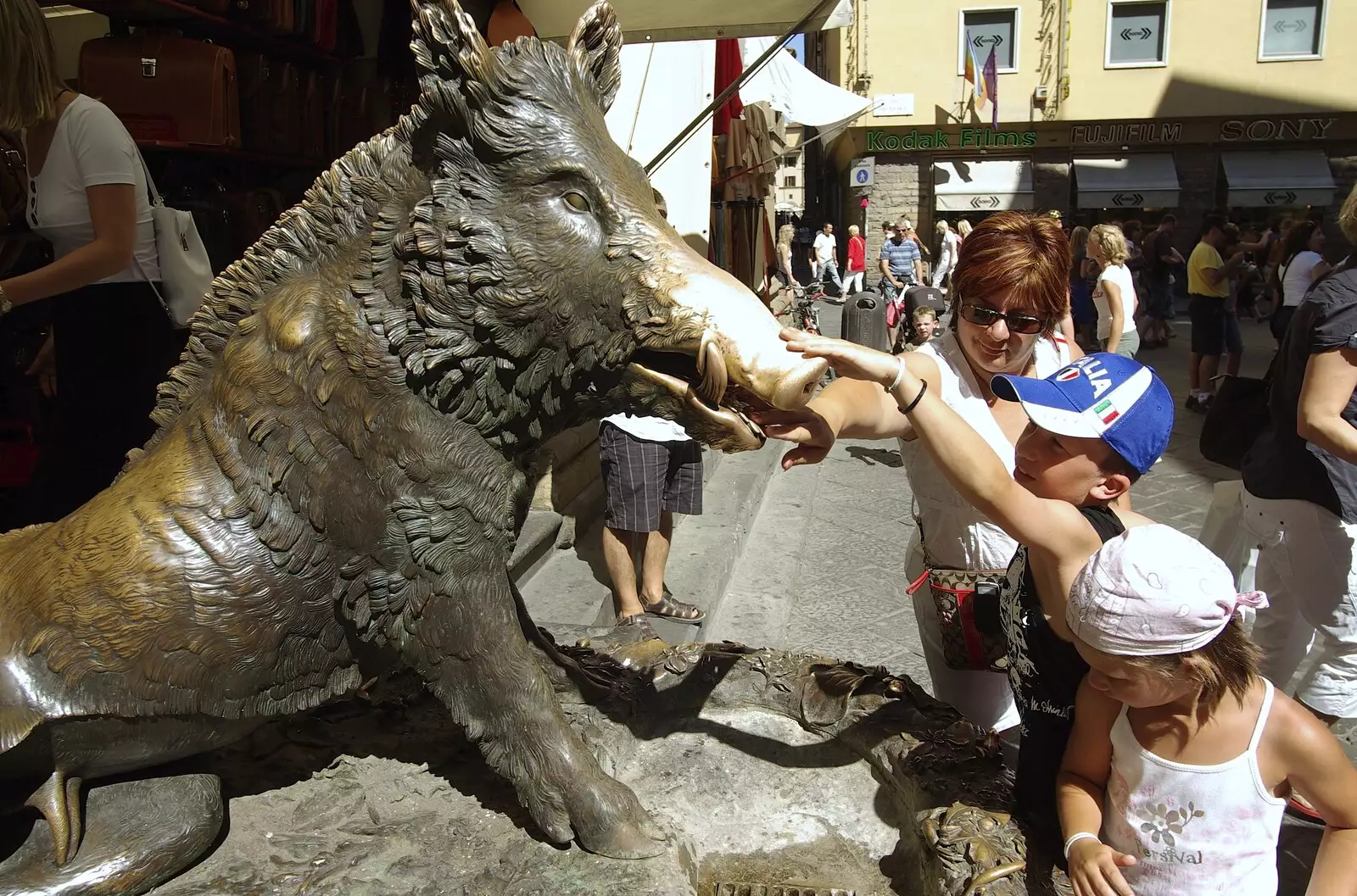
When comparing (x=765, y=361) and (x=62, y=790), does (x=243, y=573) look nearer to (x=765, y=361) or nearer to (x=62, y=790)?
(x=62, y=790)

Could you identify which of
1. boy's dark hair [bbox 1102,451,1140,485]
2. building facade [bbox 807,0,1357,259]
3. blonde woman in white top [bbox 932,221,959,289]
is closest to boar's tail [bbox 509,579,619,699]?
boy's dark hair [bbox 1102,451,1140,485]

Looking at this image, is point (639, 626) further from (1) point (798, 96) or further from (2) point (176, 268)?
(1) point (798, 96)

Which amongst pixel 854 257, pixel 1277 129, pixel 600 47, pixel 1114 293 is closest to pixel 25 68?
pixel 600 47

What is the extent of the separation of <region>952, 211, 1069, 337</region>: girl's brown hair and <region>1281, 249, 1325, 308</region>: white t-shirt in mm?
4699

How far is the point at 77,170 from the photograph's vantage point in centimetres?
214

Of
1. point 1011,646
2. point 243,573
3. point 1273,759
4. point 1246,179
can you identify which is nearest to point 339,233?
point 243,573

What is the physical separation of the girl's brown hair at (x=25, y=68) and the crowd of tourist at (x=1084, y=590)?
5.28 ft

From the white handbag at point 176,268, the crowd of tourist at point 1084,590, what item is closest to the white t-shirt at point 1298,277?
the crowd of tourist at point 1084,590

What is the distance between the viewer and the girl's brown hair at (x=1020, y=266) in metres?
2.10

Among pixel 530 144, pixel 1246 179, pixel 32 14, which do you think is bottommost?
pixel 1246 179

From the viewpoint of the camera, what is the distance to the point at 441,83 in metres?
1.53

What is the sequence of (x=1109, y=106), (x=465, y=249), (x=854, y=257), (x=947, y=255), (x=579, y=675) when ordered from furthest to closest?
(x=1109, y=106) < (x=854, y=257) < (x=947, y=255) < (x=579, y=675) < (x=465, y=249)

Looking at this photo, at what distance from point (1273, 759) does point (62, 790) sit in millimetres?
1937

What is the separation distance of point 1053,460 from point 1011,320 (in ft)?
1.96
